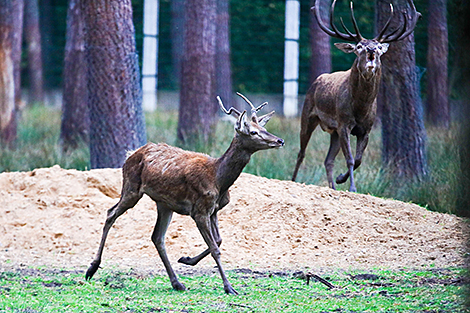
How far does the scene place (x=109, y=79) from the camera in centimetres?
1024

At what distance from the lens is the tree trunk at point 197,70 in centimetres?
1439

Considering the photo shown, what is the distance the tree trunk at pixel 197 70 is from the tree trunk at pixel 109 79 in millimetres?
3661

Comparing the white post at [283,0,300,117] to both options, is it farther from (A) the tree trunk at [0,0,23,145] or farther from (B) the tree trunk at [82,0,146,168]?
(B) the tree trunk at [82,0,146,168]

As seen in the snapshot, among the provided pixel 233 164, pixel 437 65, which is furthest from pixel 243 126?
pixel 437 65

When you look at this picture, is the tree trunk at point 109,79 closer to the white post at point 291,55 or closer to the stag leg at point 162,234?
the stag leg at point 162,234

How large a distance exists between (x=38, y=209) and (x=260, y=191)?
2.89m

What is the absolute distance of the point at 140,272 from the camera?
21.8ft

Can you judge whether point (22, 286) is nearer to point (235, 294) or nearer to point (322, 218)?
point (235, 294)

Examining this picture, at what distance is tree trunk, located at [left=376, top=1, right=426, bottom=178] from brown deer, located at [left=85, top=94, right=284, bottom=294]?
5.49m

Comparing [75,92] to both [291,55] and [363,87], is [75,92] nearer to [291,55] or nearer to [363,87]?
[291,55]

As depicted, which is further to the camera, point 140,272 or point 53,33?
point 53,33

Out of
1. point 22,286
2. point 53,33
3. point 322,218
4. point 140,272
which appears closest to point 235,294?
point 140,272

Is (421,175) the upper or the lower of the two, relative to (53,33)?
lower

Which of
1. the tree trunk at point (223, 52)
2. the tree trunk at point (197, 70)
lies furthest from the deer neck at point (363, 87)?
the tree trunk at point (223, 52)
